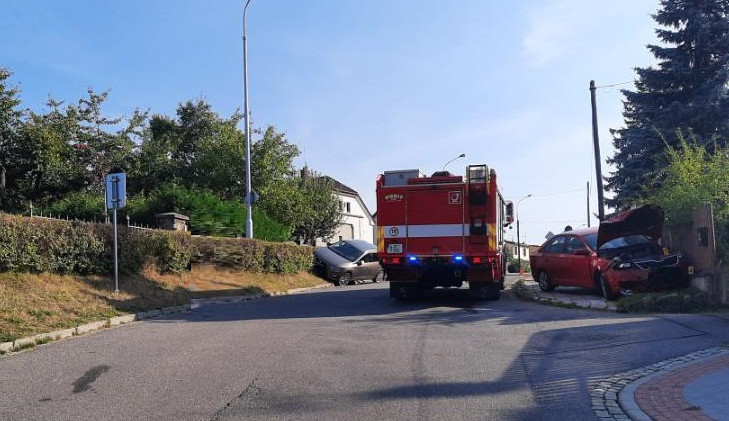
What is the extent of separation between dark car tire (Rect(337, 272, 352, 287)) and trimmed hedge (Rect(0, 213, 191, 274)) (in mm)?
9978

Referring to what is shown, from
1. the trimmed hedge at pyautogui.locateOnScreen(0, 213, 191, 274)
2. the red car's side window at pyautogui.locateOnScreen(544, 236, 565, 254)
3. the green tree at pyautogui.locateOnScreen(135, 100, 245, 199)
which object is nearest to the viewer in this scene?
the trimmed hedge at pyautogui.locateOnScreen(0, 213, 191, 274)

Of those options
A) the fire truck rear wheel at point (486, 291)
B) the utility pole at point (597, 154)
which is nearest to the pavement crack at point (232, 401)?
the fire truck rear wheel at point (486, 291)

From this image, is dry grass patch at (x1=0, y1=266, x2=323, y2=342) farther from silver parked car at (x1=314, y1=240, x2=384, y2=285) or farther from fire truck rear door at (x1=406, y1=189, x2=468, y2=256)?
silver parked car at (x1=314, y1=240, x2=384, y2=285)

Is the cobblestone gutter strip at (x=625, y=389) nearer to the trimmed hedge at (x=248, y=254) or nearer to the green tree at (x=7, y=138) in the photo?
the trimmed hedge at (x=248, y=254)

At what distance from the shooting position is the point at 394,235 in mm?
15125

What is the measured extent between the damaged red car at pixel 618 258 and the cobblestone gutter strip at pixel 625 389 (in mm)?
4880

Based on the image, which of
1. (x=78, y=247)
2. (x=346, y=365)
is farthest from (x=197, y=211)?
(x=346, y=365)

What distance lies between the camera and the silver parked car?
2758 centimetres

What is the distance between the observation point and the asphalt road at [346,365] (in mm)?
6223

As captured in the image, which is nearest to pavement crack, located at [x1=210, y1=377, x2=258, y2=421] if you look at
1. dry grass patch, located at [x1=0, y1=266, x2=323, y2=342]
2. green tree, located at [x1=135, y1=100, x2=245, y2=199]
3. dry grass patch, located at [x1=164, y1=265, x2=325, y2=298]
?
dry grass patch, located at [x1=0, y1=266, x2=323, y2=342]

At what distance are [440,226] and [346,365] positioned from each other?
7.26 meters

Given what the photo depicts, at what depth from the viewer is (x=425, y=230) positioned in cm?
1505

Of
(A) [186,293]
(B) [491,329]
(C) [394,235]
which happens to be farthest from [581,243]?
(A) [186,293]

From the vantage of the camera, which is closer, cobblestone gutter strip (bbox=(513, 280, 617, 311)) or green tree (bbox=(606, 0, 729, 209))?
cobblestone gutter strip (bbox=(513, 280, 617, 311))
